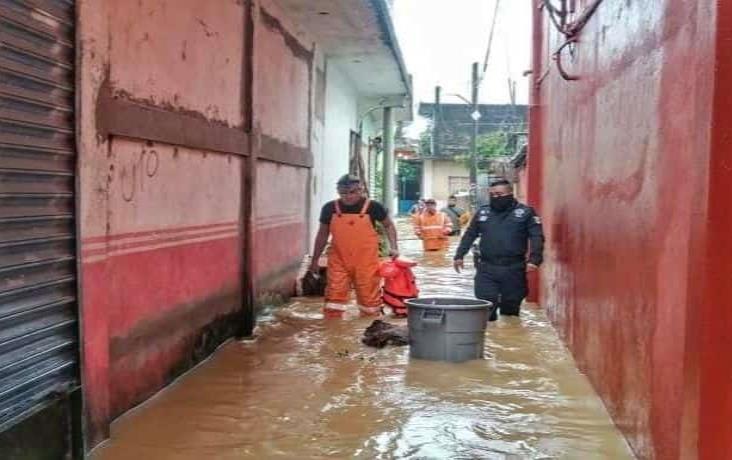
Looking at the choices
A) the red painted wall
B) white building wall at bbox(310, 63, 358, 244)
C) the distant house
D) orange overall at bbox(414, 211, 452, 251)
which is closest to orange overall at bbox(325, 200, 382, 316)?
the red painted wall

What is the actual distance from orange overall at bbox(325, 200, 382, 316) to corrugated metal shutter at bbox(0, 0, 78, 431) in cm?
497

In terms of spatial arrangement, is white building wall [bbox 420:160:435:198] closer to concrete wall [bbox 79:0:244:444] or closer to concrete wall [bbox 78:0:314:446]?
concrete wall [bbox 78:0:314:446]

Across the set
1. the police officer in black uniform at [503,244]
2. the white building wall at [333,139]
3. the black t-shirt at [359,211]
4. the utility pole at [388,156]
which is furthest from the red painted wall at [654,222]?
the utility pole at [388,156]

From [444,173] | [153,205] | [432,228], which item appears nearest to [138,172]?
[153,205]

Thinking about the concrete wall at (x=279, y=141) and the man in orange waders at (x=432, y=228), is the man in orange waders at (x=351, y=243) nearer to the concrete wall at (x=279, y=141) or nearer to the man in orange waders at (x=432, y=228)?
the concrete wall at (x=279, y=141)

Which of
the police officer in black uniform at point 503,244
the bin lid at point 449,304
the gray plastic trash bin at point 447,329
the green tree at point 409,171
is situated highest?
the green tree at point 409,171

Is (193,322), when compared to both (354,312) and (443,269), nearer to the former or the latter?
(354,312)

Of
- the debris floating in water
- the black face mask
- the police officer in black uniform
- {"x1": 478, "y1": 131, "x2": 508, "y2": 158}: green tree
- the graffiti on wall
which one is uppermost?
{"x1": 478, "y1": 131, "x2": 508, "y2": 158}: green tree

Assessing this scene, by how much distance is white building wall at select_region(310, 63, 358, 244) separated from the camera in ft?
45.6

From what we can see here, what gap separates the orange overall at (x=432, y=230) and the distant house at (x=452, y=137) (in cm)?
1609

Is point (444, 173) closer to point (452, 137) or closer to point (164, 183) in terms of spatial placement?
point (452, 137)

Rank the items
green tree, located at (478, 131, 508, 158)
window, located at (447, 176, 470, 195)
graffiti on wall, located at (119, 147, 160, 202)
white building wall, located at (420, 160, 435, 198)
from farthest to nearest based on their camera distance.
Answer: white building wall, located at (420, 160, 435, 198)
window, located at (447, 176, 470, 195)
green tree, located at (478, 131, 508, 158)
graffiti on wall, located at (119, 147, 160, 202)

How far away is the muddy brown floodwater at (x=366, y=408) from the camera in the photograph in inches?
189

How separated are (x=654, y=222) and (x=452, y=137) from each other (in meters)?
45.1
